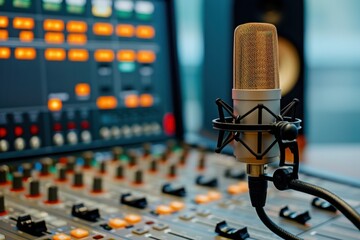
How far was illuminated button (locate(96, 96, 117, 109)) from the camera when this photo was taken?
1.54 meters

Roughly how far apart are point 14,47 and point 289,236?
0.92 metres

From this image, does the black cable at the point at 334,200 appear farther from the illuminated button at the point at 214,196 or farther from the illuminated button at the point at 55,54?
the illuminated button at the point at 55,54

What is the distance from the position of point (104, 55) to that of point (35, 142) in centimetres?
35

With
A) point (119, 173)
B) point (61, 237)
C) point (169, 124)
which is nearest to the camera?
point (61, 237)

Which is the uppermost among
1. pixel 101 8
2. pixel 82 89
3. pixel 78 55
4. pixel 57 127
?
pixel 101 8

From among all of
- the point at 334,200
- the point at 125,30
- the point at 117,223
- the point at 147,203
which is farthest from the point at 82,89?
the point at 334,200

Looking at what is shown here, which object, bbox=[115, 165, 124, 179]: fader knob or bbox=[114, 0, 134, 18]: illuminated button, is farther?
bbox=[114, 0, 134, 18]: illuminated button

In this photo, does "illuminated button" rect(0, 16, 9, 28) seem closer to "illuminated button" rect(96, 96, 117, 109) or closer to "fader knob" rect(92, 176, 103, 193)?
"illuminated button" rect(96, 96, 117, 109)

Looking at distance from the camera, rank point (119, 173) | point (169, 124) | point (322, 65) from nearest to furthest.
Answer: point (119, 173)
point (169, 124)
point (322, 65)

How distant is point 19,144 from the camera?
4.39ft

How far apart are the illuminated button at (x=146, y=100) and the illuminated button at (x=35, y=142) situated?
1.26 ft

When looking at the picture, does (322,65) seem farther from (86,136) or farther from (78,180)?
(78,180)

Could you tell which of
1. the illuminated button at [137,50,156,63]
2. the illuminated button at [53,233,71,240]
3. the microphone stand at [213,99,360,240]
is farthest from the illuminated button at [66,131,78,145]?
the microphone stand at [213,99,360,240]

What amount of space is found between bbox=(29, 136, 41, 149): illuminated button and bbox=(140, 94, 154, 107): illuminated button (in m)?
0.39
